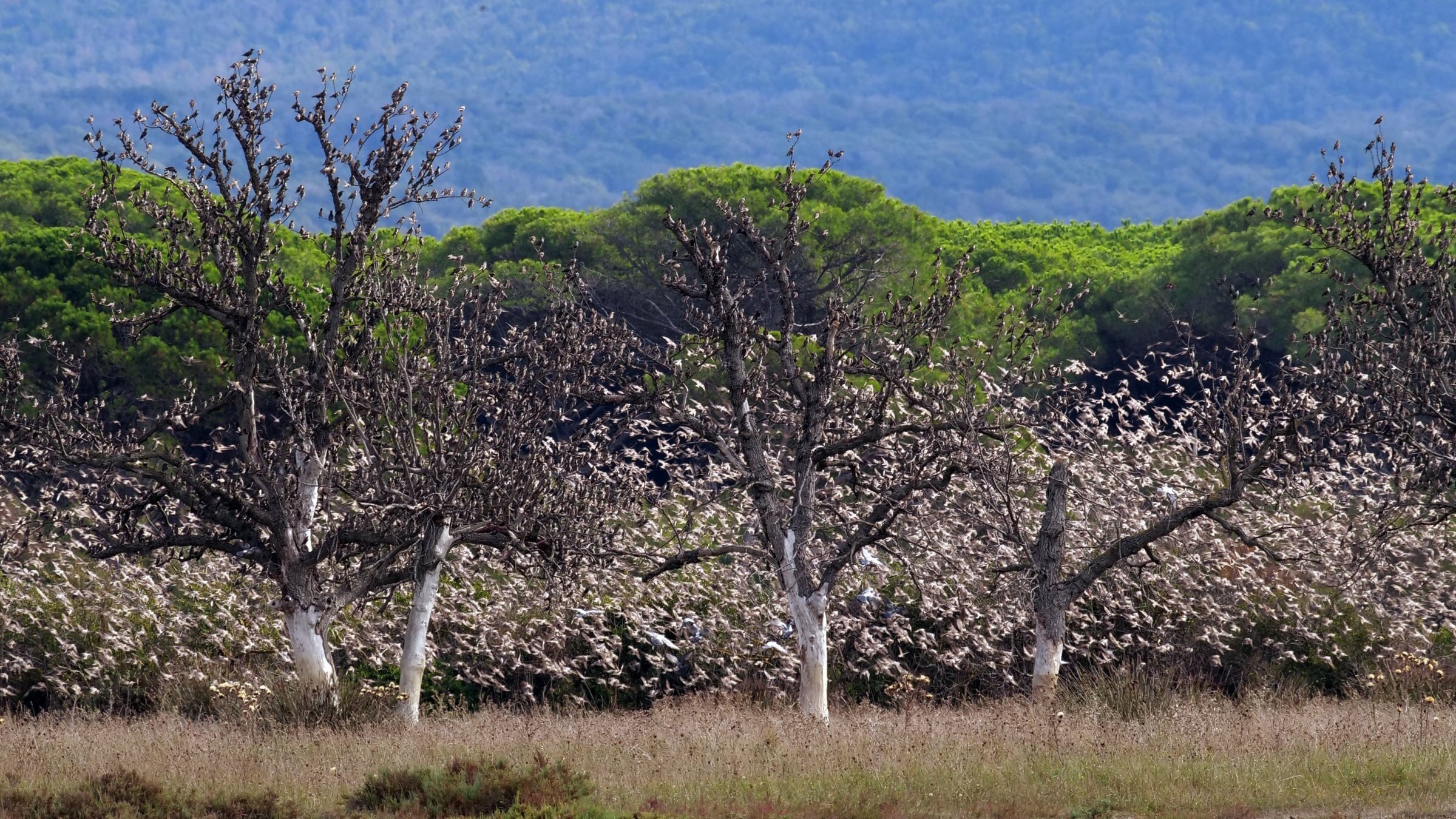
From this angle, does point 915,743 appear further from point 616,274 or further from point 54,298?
point 616,274

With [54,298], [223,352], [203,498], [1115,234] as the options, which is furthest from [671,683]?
[1115,234]

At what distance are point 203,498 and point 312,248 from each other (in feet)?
86.6

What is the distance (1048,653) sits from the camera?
14.3 meters

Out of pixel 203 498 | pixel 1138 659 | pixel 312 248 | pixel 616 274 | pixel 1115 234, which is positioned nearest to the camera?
pixel 203 498

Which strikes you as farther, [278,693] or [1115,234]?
[1115,234]

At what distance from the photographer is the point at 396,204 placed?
13875mm

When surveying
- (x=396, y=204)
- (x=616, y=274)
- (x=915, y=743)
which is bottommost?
(x=915, y=743)

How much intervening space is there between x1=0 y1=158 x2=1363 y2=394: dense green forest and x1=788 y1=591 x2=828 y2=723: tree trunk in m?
16.9

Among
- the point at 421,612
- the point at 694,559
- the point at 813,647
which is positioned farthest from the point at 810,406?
the point at 421,612

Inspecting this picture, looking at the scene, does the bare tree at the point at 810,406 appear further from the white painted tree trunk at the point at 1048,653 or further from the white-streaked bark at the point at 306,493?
the white-streaked bark at the point at 306,493

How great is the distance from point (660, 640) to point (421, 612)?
3166mm

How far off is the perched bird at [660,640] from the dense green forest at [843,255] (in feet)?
45.5

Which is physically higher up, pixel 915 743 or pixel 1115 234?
pixel 1115 234

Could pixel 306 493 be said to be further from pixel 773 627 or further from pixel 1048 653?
pixel 1048 653
